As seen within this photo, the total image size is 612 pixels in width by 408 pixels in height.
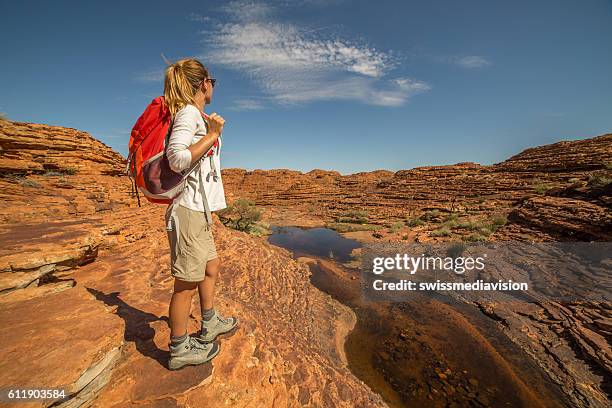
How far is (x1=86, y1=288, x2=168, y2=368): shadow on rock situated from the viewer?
216 cm

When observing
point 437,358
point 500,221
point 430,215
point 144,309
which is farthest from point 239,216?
point 144,309

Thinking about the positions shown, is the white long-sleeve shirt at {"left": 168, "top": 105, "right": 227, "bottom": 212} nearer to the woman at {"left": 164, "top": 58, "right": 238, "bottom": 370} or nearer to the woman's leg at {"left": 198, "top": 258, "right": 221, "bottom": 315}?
the woman at {"left": 164, "top": 58, "right": 238, "bottom": 370}

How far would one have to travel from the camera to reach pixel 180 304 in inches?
71.0

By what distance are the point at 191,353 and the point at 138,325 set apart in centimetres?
77

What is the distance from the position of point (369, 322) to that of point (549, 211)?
10.8 metres

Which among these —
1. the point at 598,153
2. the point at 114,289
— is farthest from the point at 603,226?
the point at 598,153

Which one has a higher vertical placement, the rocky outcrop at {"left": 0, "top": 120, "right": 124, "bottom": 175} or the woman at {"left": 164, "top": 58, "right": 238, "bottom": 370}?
the rocky outcrop at {"left": 0, "top": 120, "right": 124, "bottom": 175}

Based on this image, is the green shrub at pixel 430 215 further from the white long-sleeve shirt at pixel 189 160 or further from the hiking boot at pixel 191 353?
the white long-sleeve shirt at pixel 189 160

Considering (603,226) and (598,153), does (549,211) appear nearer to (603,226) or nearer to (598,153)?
(603,226)

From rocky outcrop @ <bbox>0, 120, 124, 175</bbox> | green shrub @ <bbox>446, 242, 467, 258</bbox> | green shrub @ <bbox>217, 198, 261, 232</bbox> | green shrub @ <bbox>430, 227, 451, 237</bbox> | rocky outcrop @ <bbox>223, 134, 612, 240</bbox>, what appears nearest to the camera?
rocky outcrop @ <bbox>0, 120, 124, 175</bbox>

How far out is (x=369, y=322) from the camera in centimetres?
686

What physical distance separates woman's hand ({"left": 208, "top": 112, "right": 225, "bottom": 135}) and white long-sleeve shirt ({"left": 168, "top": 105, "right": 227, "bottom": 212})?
81mm

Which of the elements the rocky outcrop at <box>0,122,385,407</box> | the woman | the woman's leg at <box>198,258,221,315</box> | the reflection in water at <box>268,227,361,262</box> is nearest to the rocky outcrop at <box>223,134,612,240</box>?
the reflection in water at <box>268,227,361,262</box>

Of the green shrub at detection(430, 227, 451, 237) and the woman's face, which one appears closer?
the woman's face
